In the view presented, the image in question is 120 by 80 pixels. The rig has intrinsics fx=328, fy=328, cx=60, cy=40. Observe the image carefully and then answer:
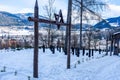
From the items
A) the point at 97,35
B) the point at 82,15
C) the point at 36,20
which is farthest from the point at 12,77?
the point at 97,35

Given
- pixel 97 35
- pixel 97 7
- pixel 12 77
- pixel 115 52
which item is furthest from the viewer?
pixel 97 35

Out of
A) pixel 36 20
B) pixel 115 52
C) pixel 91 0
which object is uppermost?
pixel 91 0

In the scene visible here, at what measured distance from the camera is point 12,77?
14.8 metres

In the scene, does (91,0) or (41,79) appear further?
(91,0)

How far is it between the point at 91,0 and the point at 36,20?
1658 centimetres

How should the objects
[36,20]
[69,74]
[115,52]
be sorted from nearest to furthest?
1. [36,20]
2. [69,74]
3. [115,52]

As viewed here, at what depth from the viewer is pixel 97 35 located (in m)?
80.1

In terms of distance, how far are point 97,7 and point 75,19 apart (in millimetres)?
4079

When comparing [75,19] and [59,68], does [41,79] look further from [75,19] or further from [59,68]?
[75,19]

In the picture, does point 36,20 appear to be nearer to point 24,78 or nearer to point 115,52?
point 24,78

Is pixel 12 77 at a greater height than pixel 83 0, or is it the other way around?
pixel 83 0

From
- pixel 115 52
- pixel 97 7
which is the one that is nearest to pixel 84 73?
pixel 97 7

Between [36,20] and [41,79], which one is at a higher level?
[36,20]

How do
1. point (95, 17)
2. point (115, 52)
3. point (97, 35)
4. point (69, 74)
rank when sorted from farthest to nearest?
point (97, 35)
point (115, 52)
point (95, 17)
point (69, 74)
